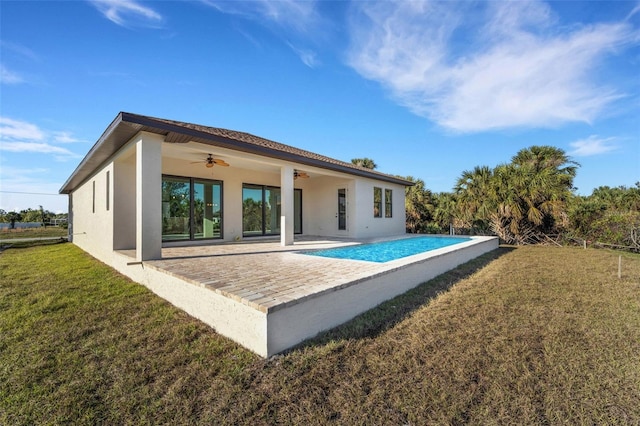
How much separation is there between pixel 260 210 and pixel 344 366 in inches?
393

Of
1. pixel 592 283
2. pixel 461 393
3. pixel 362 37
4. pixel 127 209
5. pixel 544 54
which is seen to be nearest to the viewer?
pixel 461 393

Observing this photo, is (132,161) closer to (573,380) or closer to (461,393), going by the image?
(461,393)

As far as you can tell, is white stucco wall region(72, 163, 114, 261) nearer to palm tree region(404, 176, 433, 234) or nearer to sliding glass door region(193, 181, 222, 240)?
sliding glass door region(193, 181, 222, 240)

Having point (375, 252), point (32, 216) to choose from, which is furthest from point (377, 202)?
point (32, 216)

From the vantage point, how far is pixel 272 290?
3.70m

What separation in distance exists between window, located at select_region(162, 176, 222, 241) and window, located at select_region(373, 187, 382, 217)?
740 centimetres

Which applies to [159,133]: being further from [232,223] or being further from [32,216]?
[32,216]

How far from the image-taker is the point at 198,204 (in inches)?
405

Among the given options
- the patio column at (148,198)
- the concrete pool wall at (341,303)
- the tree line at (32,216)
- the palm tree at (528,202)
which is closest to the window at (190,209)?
the patio column at (148,198)

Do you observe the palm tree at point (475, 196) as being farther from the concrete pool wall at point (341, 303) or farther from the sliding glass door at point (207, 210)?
the sliding glass door at point (207, 210)

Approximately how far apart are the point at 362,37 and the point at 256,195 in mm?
7385

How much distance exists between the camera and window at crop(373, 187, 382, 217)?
14017 mm

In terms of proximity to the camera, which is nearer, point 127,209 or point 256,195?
point 127,209

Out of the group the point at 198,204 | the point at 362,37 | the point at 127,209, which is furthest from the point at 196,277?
the point at 362,37
